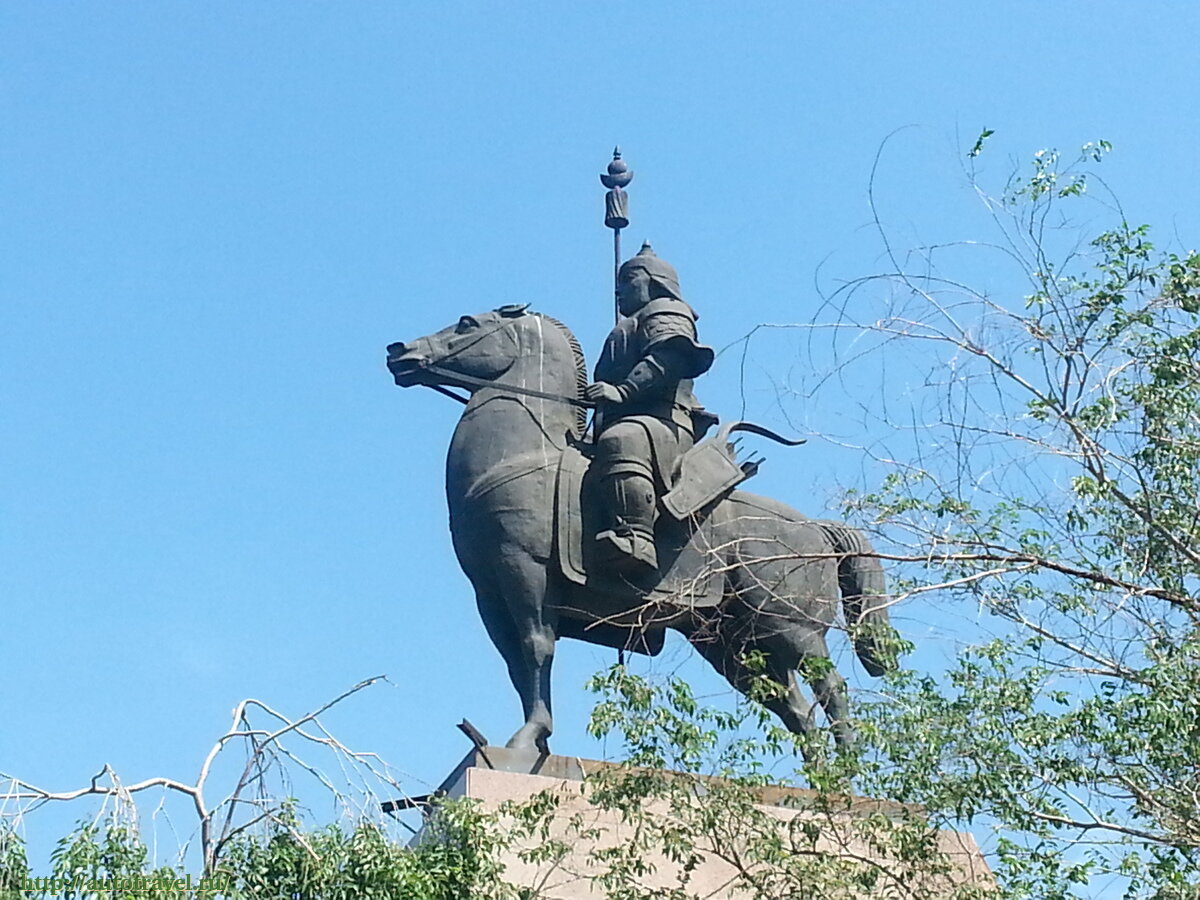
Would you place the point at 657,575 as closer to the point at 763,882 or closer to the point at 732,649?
the point at 732,649

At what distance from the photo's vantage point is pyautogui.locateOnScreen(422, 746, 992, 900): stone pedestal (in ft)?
38.0

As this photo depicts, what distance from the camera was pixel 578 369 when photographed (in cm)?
1458

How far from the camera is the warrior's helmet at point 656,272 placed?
14.7m

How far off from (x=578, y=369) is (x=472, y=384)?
0.69 m

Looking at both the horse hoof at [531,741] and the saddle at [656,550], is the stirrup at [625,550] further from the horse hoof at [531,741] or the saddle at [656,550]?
the horse hoof at [531,741]

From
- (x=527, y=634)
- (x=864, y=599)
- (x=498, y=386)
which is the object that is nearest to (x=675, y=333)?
(x=498, y=386)

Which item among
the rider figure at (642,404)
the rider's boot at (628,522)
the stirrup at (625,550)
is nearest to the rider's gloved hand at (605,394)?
the rider figure at (642,404)

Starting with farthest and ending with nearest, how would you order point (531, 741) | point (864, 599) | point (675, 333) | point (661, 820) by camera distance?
point (675, 333) < point (531, 741) < point (661, 820) < point (864, 599)

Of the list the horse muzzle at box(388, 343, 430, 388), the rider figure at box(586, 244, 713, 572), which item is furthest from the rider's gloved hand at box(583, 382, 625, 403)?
the horse muzzle at box(388, 343, 430, 388)

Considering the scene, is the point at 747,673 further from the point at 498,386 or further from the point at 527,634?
the point at 498,386

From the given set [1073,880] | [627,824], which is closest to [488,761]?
[627,824]

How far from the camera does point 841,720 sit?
1246cm

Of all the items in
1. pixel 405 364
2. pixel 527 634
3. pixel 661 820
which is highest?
pixel 405 364

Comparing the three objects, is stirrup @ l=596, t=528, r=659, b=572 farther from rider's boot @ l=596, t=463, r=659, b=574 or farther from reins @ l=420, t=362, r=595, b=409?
reins @ l=420, t=362, r=595, b=409
